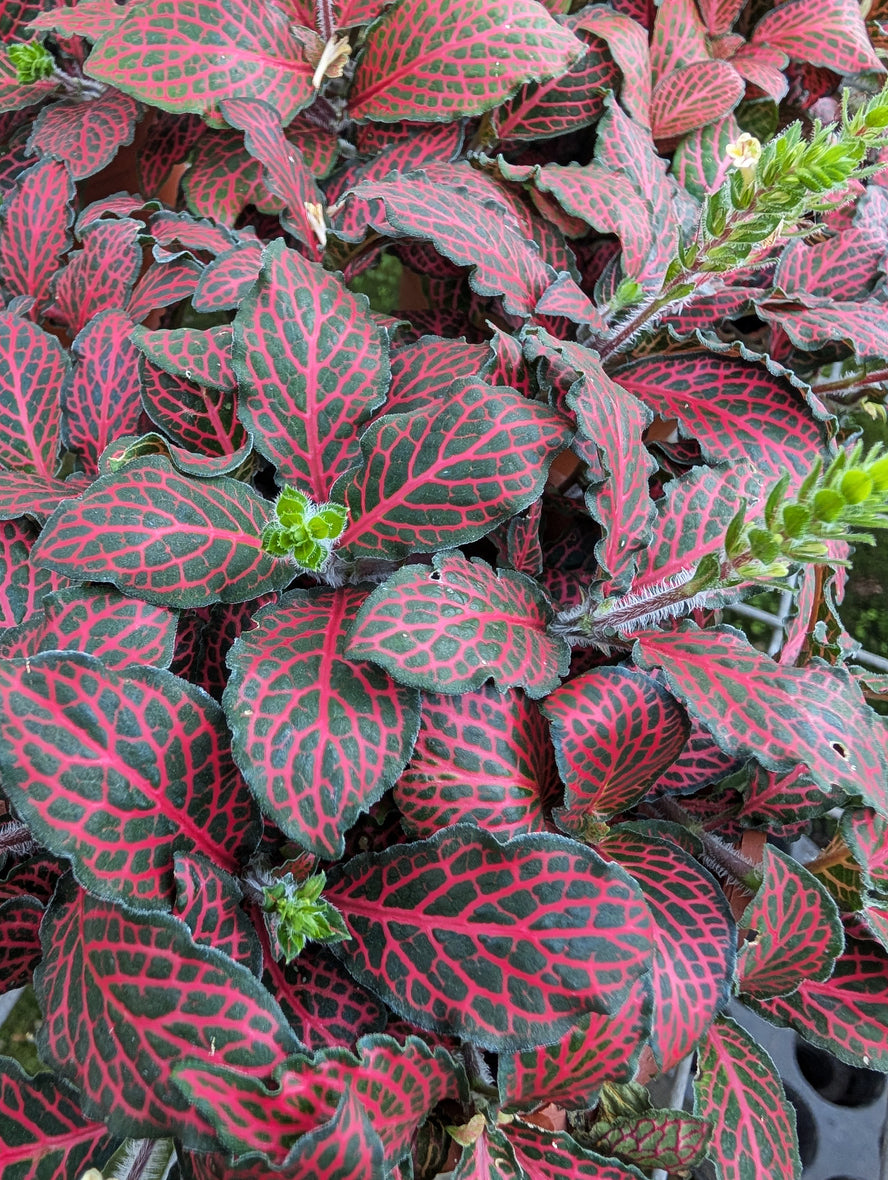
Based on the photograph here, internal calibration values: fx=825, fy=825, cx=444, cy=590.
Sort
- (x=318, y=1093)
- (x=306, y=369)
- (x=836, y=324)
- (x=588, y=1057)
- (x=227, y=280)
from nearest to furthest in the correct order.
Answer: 1. (x=318, y=1093)
2. (x=588, y=1057)
3. (x=306, y=369)
4. (x=227, y=280)
5. (x=836, y=324)

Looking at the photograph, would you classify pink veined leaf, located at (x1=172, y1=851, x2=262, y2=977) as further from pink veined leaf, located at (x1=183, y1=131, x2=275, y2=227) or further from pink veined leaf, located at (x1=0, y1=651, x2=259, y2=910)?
pink veined leaf, located at (x1=183, y1=131, x2=275, y2=227)

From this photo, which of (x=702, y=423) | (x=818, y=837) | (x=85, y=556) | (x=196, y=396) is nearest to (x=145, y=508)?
(x=85, y=556)

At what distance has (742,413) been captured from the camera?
0.93 metres

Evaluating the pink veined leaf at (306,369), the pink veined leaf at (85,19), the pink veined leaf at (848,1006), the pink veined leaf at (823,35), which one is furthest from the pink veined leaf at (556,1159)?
the pink veined leaf at (823,35)

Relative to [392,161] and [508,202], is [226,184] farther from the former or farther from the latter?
[508,202]

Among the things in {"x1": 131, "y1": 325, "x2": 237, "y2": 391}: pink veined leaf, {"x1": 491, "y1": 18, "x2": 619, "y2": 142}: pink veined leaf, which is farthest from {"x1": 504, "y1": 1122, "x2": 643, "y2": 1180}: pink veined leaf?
{"x1": 491, "y1": 18, "x2": 619, "y2": 142}: pink veined leaf

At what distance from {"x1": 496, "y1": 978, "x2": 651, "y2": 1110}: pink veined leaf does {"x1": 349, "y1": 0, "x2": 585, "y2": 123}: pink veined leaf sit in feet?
3.30

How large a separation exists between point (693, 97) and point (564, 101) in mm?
185

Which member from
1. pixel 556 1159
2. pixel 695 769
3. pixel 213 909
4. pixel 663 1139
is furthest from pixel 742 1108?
pixel 213 909

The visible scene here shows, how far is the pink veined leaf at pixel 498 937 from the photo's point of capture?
597mm

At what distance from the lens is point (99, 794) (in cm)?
60

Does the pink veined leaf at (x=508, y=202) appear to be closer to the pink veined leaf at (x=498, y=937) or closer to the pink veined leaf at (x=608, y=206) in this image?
the pink veined leaf at (x=608, y=206)

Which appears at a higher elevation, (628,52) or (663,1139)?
(628,52)

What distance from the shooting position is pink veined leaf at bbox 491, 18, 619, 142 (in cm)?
113
